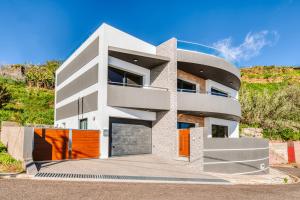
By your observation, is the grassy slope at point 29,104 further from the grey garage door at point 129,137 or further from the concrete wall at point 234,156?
the concrete wall at point 234,156

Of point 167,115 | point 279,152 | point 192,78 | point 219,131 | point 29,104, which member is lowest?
point 279,152

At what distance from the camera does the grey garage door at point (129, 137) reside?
65.5 feet

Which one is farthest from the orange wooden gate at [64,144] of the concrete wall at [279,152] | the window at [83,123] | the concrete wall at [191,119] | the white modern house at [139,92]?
the concrete wall at [279,152]

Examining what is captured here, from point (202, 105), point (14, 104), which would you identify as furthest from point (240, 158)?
point (14, 104)

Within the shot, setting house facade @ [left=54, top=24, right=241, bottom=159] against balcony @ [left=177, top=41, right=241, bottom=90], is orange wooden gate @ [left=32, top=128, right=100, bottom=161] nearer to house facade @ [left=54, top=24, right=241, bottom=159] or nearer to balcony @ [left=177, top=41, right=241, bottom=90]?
house facade @ [left=54, top=24, right=241, bottom=159]

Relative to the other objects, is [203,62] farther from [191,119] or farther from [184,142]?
[184,142]

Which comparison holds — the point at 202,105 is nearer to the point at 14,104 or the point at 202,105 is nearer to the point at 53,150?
the point at 53,150

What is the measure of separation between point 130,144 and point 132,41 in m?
7.74

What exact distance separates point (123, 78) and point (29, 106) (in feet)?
80.8

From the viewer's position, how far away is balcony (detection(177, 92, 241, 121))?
819 inches

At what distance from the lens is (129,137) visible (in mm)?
21016

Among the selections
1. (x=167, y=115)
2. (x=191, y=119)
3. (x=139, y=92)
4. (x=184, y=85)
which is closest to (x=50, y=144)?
(x=139, y=92)

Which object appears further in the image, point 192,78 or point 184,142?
point 192,78

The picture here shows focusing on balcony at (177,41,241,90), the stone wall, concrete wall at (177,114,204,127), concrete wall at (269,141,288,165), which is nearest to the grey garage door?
concrete wall at (177,114,204,127)
